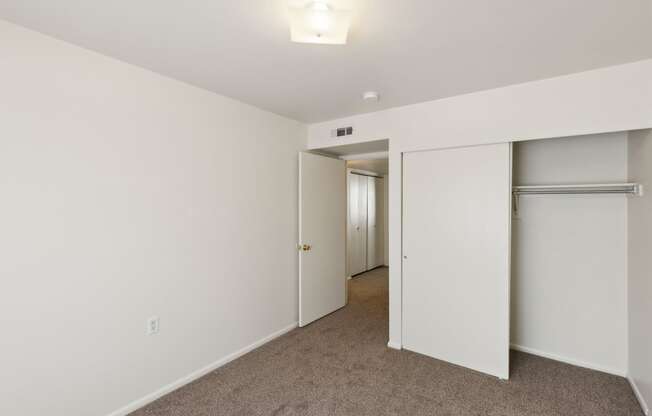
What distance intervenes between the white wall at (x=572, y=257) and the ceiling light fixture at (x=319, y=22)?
91.0 inches

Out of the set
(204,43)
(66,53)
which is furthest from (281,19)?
(66,53)

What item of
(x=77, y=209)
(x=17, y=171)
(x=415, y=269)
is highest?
(x=17, y=171)

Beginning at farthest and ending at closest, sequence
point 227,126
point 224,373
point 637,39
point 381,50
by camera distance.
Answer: point 227,126
point 224,373
point 381,50
point 637,39

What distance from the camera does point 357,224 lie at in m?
6.26

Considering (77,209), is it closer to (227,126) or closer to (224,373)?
(227,126)

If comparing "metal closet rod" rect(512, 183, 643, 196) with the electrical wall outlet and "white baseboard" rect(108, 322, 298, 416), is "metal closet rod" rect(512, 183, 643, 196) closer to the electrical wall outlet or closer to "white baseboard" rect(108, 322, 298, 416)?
"white baseboard" rect(108, 322, 298, 416)

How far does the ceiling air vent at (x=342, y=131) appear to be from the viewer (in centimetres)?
347

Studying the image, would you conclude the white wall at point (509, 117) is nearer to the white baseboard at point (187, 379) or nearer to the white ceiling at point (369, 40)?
the white ceiling at point (369, 40)

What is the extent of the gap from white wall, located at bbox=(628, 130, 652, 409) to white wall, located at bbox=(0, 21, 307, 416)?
302cm

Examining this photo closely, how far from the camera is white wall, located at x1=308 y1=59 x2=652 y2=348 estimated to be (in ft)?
7.07

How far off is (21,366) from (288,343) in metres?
2.03

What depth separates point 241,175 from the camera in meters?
3.00

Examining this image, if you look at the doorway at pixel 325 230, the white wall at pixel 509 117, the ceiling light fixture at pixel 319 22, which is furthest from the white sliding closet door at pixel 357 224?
the ceiling light fixture at pixel 319 22

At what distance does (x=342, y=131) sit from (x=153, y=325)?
254cm
